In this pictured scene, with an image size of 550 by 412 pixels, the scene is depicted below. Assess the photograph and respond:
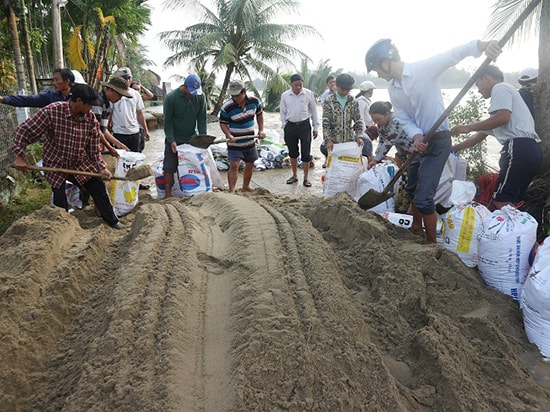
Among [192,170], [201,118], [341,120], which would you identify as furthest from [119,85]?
[341,120]

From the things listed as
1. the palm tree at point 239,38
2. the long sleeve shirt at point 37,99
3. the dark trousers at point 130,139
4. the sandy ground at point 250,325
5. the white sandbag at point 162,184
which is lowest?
the sandy ground at point 250,325

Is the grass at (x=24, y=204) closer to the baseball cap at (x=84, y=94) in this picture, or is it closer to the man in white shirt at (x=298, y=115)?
the baseball cap at (x=84, y=94)

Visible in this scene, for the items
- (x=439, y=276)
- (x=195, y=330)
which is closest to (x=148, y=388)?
(x=195, y=330)

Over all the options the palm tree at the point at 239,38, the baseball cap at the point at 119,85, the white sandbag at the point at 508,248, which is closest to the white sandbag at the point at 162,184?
the baseball cap at the point at 119,85

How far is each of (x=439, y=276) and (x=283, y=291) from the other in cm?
122

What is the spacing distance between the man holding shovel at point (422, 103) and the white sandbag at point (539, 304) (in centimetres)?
98

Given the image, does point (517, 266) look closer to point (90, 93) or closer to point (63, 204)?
point (90, 93)

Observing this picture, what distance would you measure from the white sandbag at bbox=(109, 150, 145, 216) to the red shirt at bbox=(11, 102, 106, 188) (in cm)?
57

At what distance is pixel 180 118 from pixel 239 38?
14394mm

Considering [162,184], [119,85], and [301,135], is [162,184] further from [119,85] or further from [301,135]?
[301,135]

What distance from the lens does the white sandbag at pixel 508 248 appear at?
2.86 meters

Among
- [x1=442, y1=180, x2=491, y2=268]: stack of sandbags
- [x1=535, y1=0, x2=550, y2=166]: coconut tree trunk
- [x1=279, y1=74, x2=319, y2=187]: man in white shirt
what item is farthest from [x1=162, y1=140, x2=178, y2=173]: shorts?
[x1=535, y1=0, x2=550, y2=166]: coconut tree trunk

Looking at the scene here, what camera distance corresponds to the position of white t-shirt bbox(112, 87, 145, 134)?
5.26m

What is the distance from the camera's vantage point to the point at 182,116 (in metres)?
5.00
